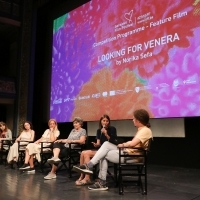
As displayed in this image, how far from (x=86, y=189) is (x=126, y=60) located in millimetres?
2515

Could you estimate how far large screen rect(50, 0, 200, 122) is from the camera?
3920 mm

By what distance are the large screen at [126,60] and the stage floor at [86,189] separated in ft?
3.03

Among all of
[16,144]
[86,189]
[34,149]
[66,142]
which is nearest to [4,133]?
[16,144]

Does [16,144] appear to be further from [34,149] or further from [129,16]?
[129,16]

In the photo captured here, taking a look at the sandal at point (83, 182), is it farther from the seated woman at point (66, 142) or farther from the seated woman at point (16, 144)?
the seated woman at point (16, 144)

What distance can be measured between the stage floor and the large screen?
0.92 metres

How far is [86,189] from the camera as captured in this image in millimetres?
2967

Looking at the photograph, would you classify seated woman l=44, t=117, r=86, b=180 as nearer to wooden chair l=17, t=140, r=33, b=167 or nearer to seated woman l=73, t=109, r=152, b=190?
seated woman l=73, t=109, r=152, b=190

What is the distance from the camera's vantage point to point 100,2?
5402mm

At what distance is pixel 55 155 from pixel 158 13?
2.69 metres

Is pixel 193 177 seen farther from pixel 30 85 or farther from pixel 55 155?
pixel 30 85

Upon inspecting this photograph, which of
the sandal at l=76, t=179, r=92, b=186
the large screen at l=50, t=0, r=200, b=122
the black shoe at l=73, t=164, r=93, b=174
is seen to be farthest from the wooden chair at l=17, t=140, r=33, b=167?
the black shoe at l=73, t=164, r=93, b=174

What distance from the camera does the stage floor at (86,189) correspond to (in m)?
2.63

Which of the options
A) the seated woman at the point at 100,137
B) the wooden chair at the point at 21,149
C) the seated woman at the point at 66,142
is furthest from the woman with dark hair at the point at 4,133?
the seated woman at the point at 100,137
